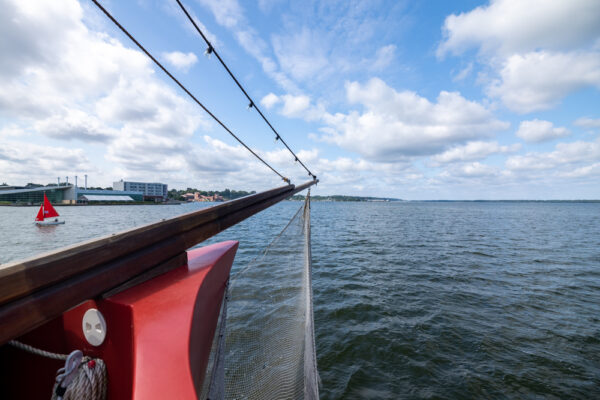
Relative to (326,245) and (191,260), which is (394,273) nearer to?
(326,245)

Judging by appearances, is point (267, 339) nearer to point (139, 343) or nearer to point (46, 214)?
point (139, 343)

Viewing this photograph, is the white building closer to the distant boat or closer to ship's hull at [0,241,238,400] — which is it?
the distant boat

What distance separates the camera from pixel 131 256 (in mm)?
1790

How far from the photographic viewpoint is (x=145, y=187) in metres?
143

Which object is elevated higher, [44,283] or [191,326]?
[44,283]

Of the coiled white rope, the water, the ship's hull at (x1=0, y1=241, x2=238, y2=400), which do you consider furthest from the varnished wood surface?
the water

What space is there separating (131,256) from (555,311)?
11320mm

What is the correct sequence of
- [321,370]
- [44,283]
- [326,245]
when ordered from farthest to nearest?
[326,245] < [321,370] < [44,283]

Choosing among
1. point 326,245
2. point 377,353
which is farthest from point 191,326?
point 326,245

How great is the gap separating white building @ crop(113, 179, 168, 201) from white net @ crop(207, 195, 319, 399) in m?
144

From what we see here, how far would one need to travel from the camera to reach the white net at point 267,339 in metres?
3.07

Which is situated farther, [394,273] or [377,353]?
[394,273]

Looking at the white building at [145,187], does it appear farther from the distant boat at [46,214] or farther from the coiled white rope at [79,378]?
the coiled white rope at [79,378]

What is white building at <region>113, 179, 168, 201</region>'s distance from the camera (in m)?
138
